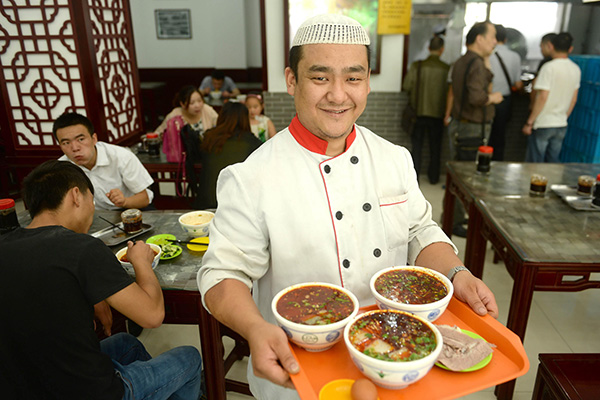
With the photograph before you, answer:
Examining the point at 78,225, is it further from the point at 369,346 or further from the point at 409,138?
the point at 409,138

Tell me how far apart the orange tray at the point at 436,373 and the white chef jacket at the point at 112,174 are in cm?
215

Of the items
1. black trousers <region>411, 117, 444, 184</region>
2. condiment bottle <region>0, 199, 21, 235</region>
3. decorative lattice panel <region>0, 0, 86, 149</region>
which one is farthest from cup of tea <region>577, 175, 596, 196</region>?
decorative lattice panel <region>0, 0, 86, 149</region>

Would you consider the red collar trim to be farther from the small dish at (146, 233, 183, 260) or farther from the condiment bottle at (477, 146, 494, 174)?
the condiment bottle at (477, 146, 494, 174)

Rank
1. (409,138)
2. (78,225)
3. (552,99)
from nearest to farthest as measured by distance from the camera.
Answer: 1. (78,225)
2. (552,99)
3. (409,138)

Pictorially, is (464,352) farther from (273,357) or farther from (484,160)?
(484,160)

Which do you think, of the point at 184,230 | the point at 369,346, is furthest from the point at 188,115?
the point at 369,346

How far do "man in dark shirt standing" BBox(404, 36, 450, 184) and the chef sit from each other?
4.09 metres

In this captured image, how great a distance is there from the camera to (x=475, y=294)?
3.77 ft

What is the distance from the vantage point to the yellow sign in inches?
199

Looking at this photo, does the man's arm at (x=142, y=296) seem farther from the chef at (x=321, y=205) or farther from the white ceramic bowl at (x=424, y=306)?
the white ceramic bowl at (x=424, y=306)

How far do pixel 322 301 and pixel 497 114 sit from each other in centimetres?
462

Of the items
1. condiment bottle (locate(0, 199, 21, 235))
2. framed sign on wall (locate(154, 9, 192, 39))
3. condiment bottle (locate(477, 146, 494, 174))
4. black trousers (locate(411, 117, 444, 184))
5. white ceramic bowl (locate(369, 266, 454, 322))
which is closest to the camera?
white ceramic bowl (locate(369, 266, 454, 322))

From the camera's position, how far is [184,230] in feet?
7.14

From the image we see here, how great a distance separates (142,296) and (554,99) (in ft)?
14.8
